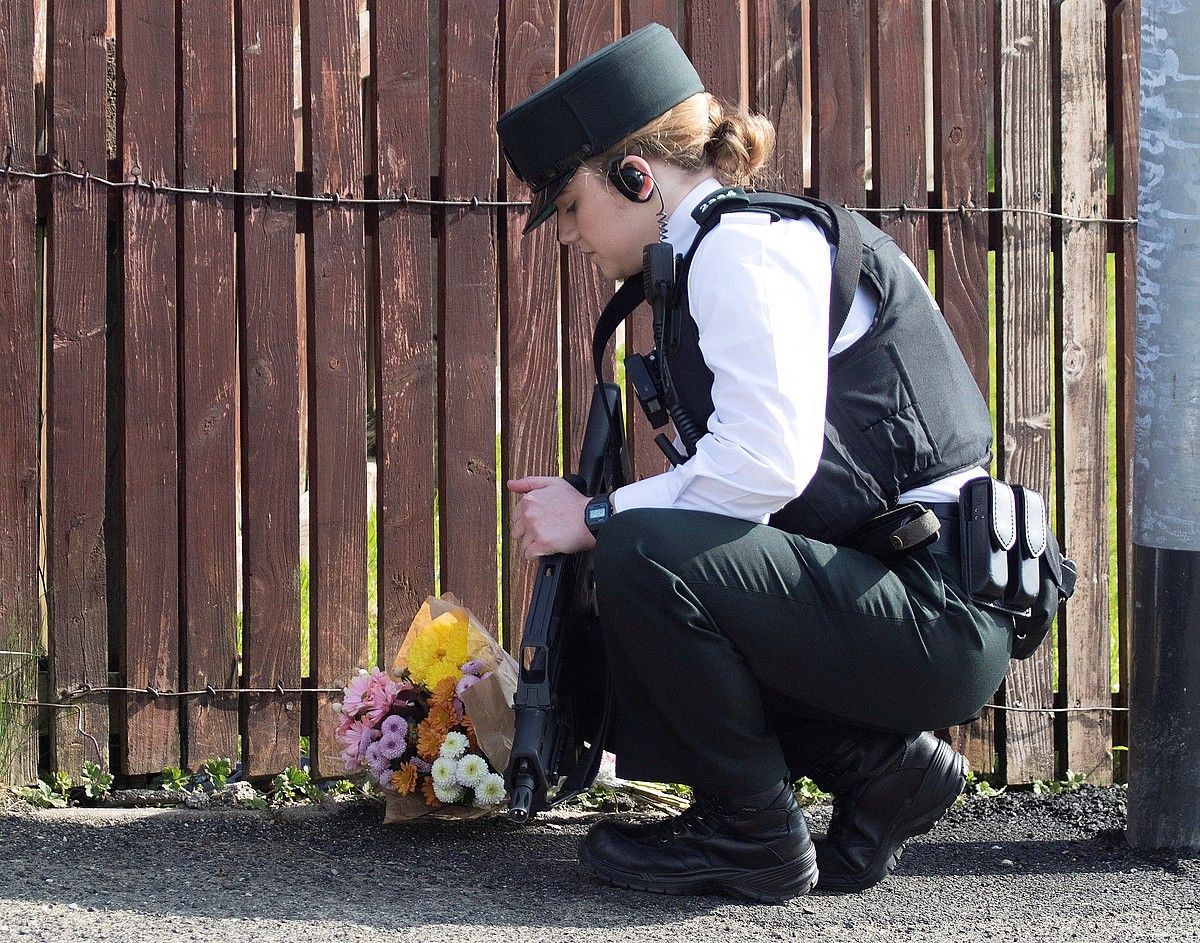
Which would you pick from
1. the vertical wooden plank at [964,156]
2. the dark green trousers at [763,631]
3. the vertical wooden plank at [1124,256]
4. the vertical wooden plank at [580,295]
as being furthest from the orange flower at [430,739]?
the vertical wooden plank at [1124,256]

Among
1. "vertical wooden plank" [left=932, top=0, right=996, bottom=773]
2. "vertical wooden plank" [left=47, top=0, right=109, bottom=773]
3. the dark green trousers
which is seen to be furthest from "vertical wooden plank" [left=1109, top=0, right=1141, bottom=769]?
"vertical wooden plank" [left=47, top=0, right=109, bottom=773]

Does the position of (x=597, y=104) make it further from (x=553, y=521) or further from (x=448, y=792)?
(x=448, y=792)

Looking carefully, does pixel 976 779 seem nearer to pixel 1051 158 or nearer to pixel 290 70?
pixel 1051 158

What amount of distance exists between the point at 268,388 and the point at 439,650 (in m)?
0.77

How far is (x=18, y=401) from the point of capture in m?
3.16

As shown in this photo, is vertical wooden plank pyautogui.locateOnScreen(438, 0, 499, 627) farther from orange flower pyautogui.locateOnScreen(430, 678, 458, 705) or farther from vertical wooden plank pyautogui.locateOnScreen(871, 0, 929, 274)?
vertical wooden plank pyautogui.locateOnScreen(871, 0, 929, 274)

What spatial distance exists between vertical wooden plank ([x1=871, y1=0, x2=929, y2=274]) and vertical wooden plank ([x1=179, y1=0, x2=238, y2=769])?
1611 millimetres

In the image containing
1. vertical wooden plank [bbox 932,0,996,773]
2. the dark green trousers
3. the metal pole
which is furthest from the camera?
vertical wooden plank [bbox 932,0,996,773]

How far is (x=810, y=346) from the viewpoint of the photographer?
2.37 meters

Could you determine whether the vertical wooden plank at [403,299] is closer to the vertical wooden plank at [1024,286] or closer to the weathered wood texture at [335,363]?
the weathered wood texture at [335,363]

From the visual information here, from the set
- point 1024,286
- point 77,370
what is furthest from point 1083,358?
point 77,370

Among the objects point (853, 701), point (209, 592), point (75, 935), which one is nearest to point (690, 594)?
point (853, 701)

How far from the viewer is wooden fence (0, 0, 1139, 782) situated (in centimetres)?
318

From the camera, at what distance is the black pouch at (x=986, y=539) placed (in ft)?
8.16
